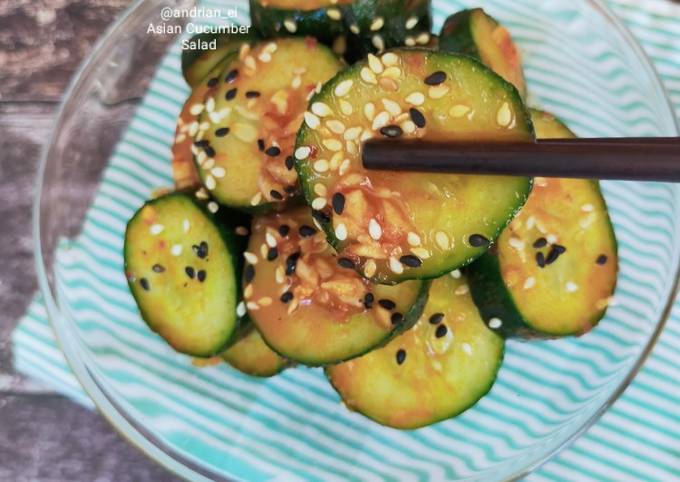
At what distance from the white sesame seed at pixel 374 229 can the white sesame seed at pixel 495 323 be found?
291mm

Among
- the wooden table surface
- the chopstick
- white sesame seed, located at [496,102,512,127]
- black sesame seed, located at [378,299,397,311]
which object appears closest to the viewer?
the chopstick

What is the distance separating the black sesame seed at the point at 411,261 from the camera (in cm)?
90

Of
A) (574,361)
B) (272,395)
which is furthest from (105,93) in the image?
(574,361)

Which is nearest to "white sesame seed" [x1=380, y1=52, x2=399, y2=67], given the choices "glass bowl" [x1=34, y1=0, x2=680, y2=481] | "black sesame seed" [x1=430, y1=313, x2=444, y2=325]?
"black sesame seed" [x1=430, y1=313, x2=444, y2=325]

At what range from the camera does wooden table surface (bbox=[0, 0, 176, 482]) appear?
1.47 metres

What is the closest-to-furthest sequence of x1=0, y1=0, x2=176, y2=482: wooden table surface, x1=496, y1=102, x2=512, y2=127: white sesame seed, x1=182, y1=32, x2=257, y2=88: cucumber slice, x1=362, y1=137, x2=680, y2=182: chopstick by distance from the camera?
1. x1=362, y1=137, x2=680, y2=182: chopstick
2. x1=496, y1=102, x2=512, y2=127: white sesame seed
3. x1=182, y1=32, x2=257, y2=88: cucumber slice
4. x1=0, y1=0, x2=176, y2=482: wooden table surface

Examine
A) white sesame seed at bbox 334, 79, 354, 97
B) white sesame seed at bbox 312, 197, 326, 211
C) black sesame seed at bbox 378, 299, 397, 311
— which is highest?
white sesame seed at bbox 334, 79, 354, 97

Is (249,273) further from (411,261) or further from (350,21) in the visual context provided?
(350,21)

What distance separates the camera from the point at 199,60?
1307mm

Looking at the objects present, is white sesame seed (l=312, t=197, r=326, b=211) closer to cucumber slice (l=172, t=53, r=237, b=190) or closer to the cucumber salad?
the cucumber salad

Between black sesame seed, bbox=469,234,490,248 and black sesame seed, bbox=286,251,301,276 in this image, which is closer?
black sesame seed, bbox=469,234,490,248

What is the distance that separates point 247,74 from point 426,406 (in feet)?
1.97

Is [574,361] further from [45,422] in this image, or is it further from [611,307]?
[45,422]

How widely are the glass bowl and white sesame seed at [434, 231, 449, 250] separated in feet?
1.50
